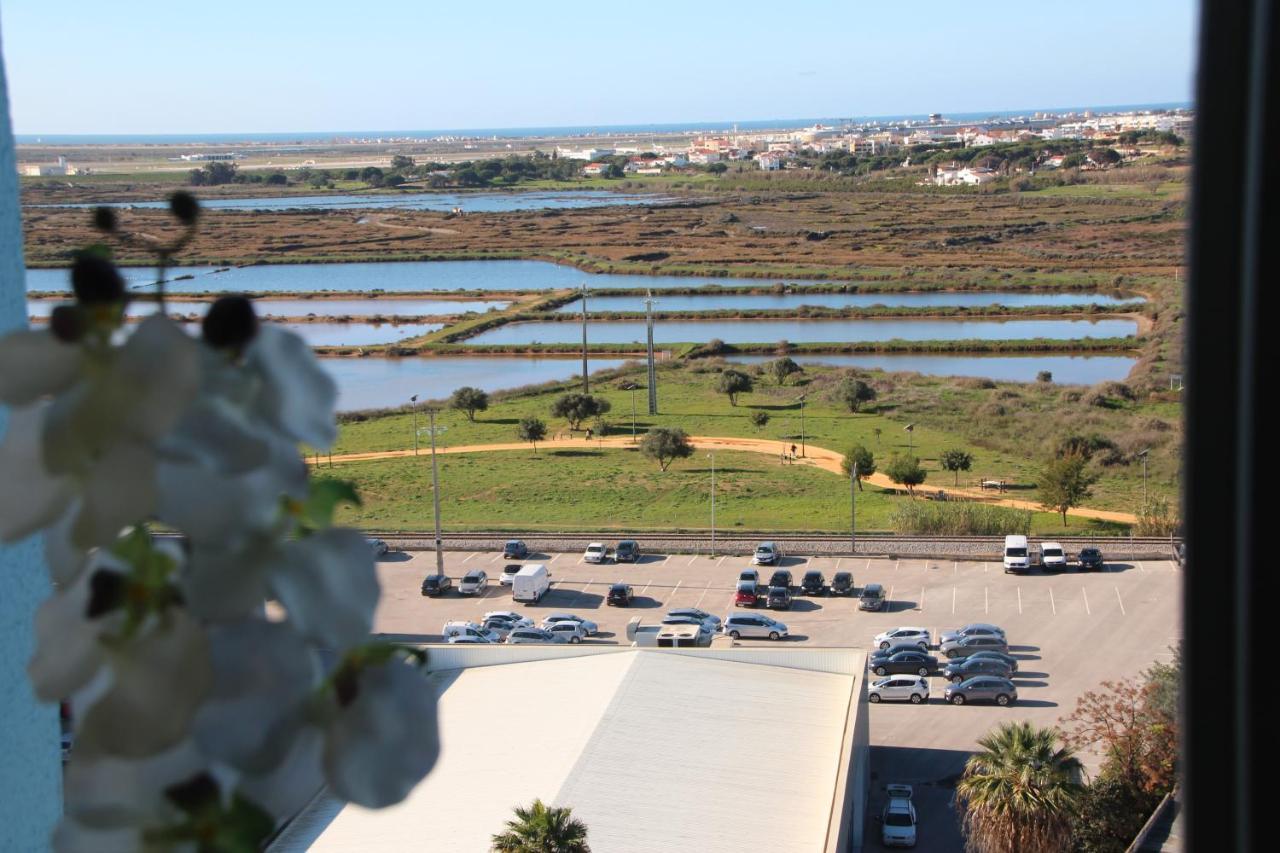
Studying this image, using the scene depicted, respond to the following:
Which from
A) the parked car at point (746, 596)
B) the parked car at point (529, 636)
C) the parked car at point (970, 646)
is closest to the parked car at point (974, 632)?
the parked car at point (970, 646)

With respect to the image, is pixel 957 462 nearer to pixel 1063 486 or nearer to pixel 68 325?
pixel 1063 486

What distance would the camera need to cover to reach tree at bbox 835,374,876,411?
26203 mm

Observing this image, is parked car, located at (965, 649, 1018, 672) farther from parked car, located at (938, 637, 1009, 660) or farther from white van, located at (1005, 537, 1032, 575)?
white van, located at (1005, 537, 1032, 575)

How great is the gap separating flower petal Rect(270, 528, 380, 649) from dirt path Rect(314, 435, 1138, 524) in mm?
20047

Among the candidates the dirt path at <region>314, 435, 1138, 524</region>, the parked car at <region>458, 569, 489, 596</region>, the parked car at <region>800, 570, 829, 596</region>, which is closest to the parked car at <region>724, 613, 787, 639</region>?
the parked car at <region>800, 570, 829, 596</region>

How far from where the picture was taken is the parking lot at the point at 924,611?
12.5 metres

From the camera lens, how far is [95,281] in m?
0.57

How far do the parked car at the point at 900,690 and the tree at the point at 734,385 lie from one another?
1461 centimetres

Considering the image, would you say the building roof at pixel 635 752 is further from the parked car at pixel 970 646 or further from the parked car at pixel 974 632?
the parked car at pixel 974 632

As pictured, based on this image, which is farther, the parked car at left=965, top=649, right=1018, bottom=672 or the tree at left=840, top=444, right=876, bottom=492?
the tree at left=840, top=444, right=876, bottom=492

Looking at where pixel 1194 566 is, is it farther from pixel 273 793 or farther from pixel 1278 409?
pixel 273 793

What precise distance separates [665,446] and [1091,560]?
305 inches

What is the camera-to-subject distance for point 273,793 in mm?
595

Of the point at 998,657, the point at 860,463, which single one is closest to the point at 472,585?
the point at 998,657
